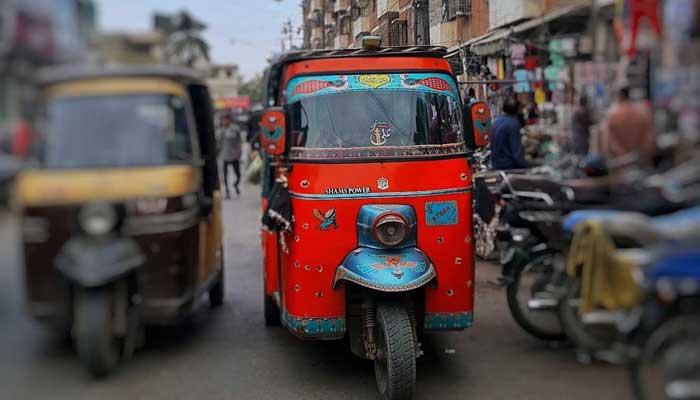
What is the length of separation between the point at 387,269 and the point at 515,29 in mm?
1317

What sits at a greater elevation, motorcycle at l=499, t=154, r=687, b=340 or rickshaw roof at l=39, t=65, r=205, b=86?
rickshaw roof at l=39, t=65, r=205, b=86

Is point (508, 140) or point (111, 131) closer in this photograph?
point (111, 131)

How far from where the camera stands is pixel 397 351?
3830 millimetres

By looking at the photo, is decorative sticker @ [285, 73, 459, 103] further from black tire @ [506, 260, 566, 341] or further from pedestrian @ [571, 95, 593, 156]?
pedestrian @ [571, 95, 593, 156]

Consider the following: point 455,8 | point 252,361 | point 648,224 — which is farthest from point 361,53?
point 455,8

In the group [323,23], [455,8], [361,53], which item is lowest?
[361,53]

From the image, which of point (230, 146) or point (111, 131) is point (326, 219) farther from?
point (111, 131)

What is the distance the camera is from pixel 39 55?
2.17 m

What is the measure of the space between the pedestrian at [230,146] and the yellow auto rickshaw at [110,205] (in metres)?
0.51

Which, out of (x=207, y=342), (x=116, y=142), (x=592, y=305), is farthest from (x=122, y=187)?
(x=592, y=305)

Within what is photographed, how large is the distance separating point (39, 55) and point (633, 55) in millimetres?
1885

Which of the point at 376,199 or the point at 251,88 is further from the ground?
the point at 251,88

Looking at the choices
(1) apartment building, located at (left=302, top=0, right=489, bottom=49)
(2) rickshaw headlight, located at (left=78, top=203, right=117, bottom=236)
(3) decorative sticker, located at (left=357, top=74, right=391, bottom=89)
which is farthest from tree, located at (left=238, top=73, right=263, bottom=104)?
(1) apartment building, located at (left=302, top=0, right=489, bottom=49)

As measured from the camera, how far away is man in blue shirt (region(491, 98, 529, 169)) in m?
3.78
